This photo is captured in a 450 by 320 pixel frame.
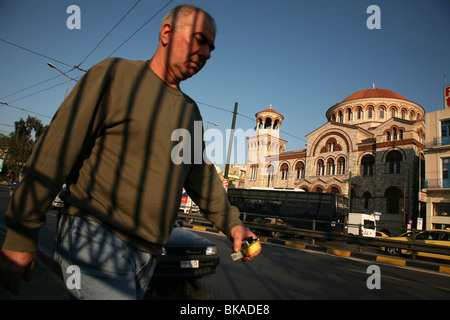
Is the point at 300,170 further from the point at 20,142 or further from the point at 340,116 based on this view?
the point at 20,142

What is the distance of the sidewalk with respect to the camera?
3.31 m

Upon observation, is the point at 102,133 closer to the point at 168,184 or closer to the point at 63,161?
the point at 63,161

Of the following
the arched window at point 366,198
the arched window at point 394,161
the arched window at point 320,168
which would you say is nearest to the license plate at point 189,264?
the arched window at point 394,161

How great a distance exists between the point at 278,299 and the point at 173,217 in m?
3.48

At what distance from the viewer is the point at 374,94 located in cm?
4828

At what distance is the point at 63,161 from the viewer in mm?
1142

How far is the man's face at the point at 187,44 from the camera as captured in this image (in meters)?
1.55

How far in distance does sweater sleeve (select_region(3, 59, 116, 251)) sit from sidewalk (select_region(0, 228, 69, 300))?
2824 millimetres

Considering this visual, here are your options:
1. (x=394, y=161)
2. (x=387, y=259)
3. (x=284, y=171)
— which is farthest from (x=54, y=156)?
(x=284, y=171)

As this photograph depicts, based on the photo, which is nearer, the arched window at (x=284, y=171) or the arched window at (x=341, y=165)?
the arched window at (x=341, y=165)

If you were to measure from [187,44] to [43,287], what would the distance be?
3795mm

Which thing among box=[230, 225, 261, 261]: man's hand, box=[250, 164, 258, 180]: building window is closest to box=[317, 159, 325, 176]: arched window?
box=[250, 164, 258, 180]: building window

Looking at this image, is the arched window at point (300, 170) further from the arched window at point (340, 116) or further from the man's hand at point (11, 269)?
the man's hand at point (11, 269)

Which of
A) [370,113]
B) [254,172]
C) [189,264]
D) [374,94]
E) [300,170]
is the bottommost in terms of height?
[189,264]
